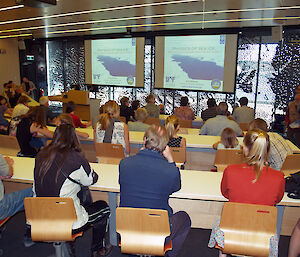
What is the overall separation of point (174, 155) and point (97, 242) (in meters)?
1.38

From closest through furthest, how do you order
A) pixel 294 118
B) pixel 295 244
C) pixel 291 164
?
pixel 295 244 < pixel 291 164 < pixel 294 118

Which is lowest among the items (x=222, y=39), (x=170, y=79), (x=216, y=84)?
(x=216, y=84)

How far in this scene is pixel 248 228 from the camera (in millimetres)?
2121

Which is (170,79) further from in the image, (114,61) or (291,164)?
(291,164)

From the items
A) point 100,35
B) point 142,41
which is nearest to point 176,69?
point 142,41

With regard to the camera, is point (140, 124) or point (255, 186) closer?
point (255, 186)

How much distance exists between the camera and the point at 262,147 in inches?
88.0

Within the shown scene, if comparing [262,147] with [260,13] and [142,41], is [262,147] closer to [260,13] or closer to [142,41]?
[260,13]

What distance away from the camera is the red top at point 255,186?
214cm

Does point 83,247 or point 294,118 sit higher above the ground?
point 294,118

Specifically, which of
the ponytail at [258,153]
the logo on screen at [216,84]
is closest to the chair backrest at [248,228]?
the ponytail at [258,153]

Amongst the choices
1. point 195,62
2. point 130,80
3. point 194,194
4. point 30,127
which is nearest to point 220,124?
point 194,194

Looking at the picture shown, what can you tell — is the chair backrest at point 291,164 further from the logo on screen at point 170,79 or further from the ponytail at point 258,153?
the logo on screen at point 170,79

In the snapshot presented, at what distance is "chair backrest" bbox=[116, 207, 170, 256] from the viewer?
204cm
